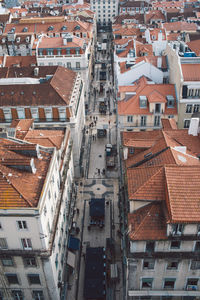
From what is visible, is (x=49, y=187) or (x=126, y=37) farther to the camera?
(x=126, y=37)

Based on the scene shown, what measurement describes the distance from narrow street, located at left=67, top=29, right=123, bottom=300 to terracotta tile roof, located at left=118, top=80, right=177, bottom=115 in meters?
17.0

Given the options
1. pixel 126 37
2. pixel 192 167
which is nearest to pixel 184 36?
pixel 126 37

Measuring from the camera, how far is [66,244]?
173 ft

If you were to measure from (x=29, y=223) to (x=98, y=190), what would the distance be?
34.9 metres

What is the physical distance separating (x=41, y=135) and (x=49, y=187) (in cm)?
1833

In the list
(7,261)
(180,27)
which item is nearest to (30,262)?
(7,261)

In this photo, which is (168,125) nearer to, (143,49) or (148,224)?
(148,224)

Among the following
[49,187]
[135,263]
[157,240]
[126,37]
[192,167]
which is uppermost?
[126,37]

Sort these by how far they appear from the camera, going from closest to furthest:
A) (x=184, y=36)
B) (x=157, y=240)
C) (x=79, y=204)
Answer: (x=157, y=240)
(x=79, y=204)
(x=184, y=36)

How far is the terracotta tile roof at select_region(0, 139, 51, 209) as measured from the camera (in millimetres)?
34969

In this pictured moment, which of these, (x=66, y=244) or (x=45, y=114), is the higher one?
(x=45, y=114)

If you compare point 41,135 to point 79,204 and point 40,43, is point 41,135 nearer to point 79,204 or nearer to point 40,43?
point 79,204

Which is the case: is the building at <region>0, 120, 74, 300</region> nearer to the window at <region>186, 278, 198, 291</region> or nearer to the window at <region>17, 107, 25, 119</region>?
the window at <region>186, 278, 198, 291</region>

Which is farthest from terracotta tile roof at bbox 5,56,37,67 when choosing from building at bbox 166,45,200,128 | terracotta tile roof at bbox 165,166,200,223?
terracotta tile roof at bbox 165,166,200,223
